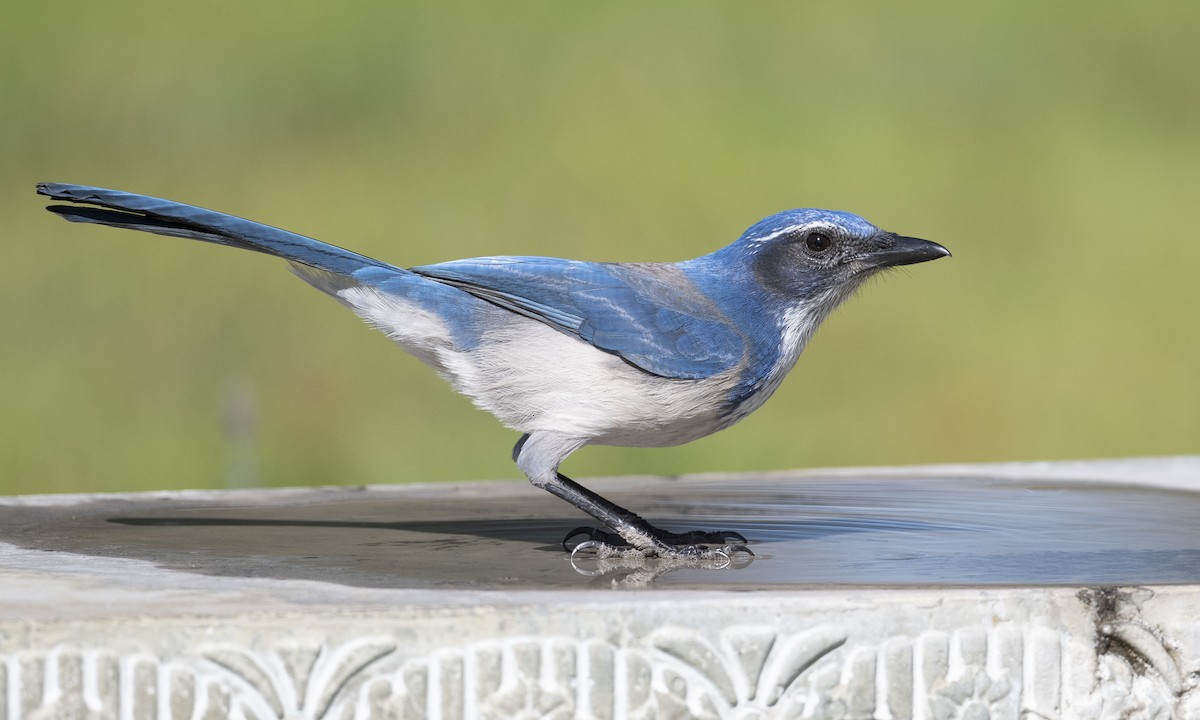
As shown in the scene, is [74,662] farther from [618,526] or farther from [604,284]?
[604,284]

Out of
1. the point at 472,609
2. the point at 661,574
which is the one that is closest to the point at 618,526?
the point at 661,574

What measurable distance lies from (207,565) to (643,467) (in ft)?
19.0

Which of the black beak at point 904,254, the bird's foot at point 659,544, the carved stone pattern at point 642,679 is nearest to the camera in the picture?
the carved stone pattern at point 642,679

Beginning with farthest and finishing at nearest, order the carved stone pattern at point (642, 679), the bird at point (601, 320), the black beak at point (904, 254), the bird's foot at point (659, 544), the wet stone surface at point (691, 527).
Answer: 1. the black beak at point (904, 254)
2. the bird at point (601, 320)
3. the bird's foot at point (659, 544)
4. the wet stone surface at point (691, 527)
5. the carved stone pattern at point (642, 679)

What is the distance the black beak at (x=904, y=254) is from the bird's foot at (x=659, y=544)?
896 millimetres

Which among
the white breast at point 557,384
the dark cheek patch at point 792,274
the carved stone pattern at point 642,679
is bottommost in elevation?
the carved stone pattern at point 642,679

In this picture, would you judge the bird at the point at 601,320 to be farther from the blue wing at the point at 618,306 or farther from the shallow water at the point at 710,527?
the shallow water at the point at 710,527

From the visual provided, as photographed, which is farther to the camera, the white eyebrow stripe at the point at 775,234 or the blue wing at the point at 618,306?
the white eyebrow stripe at the point at 775,234

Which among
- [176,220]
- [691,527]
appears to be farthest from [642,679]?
[176,220]

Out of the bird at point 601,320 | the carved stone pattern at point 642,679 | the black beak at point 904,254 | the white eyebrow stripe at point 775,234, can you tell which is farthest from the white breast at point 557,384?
the carved stone pattern at point 642,679

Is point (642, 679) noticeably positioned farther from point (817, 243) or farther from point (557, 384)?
point (817, 243)

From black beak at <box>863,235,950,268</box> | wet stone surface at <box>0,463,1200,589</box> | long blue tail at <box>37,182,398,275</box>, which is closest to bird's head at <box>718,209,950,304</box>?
black beak at <box>863,235,950,268</box>

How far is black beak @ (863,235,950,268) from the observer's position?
460cm

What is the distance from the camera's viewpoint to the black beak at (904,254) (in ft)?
15.1
